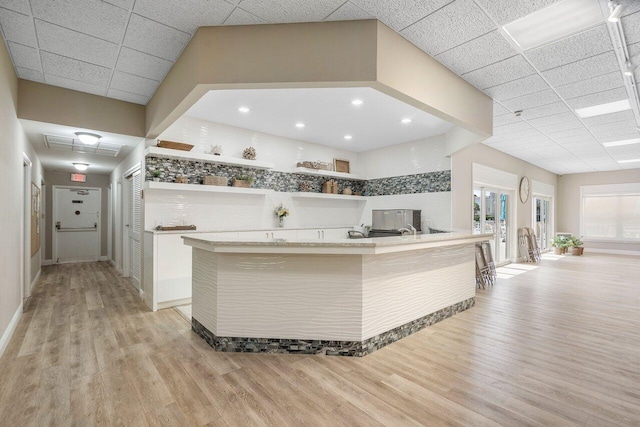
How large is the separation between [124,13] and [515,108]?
4879 millimetres

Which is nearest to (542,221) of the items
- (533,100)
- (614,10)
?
(533,100)

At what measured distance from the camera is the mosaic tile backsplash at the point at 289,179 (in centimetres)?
460

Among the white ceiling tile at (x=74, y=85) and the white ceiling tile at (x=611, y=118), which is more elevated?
the white ceiling tile at (x=74, y=85)

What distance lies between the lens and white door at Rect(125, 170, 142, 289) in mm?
4882

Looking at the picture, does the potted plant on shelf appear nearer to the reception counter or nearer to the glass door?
the reception counter

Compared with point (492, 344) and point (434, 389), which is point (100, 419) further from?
point (492, 344)

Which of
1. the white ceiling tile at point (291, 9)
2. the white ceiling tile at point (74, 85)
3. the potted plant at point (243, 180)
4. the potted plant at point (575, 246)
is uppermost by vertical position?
the white ceiling tile at point (291, 9)

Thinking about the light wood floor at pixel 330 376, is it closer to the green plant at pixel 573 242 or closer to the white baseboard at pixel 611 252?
the green plant at pixel 573 242

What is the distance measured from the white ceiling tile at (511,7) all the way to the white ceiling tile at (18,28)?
3639mm

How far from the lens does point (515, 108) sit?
4496 millimetres

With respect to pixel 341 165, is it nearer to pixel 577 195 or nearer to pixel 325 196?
pixel 325 196

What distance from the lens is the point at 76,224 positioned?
8359mm

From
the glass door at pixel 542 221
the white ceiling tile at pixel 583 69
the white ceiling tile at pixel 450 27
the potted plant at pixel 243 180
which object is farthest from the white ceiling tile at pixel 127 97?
the glass door at pixel 542 221

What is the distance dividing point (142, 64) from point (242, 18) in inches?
57.8
